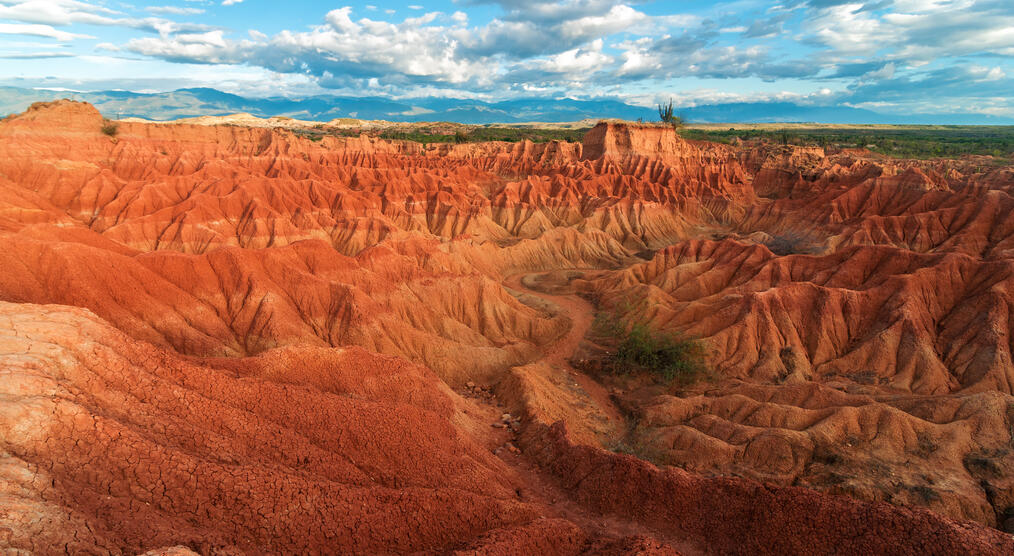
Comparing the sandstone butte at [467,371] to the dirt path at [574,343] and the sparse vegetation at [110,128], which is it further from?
the sparse vegetation at [110,128]

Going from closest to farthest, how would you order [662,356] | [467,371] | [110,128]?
[467,371] → [662,356] → [110,128]

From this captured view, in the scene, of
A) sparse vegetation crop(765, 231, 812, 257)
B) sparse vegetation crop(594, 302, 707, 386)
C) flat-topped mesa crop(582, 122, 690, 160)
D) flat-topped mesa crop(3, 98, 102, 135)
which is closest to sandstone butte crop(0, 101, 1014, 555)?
flat-topped mesa crop(3, 98, 102, 135)

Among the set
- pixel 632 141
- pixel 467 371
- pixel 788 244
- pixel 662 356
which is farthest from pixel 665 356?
pixel 632 141

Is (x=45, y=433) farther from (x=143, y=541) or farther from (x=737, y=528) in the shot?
(x=737, y=528)

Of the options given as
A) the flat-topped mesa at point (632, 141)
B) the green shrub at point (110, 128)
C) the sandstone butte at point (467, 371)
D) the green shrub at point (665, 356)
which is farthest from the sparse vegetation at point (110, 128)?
the flat-topped mesa at point (632, 141)

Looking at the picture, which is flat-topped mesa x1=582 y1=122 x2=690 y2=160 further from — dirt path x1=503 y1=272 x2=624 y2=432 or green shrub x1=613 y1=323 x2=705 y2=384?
green shrub x1=613 y1=323 x2=705 y2=384

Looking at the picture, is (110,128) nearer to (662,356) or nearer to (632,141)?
(662,356)

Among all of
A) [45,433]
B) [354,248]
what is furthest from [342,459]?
[354,248]
